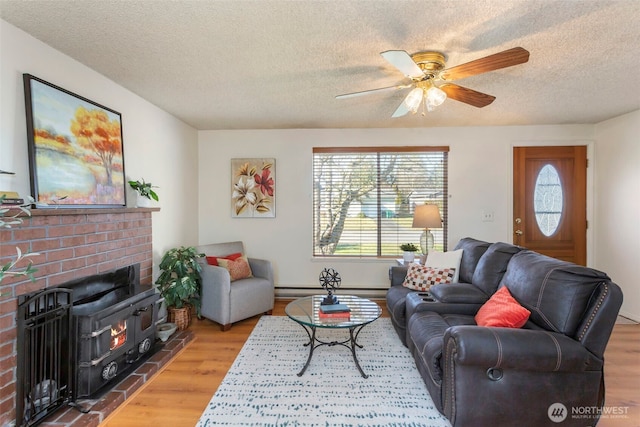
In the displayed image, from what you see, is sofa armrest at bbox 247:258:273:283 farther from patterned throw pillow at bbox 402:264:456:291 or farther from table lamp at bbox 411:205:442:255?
table lamp at bbox 411:205:442:255

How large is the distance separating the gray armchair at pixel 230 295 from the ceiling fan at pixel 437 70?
231 cm

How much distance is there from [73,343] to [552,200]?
16.8ft

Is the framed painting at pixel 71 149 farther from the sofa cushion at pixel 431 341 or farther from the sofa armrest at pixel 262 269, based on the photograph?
the sofa cushion at pixel 431 341

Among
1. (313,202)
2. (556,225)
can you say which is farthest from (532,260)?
(313,202)

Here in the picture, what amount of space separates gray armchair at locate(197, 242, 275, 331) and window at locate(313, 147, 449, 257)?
3.49 ft

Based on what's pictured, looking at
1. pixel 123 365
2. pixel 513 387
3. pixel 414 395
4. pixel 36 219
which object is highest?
pixel 36 219

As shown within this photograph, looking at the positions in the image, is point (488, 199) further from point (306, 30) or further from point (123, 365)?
point (123, 365)

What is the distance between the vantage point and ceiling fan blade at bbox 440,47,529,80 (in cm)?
163

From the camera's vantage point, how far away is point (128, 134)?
2832mm

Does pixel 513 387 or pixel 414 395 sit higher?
pixel 513 387

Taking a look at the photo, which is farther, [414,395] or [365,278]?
[365,278]

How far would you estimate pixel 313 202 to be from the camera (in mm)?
4262

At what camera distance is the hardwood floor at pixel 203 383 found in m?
1.88

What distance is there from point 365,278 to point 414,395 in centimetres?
213
